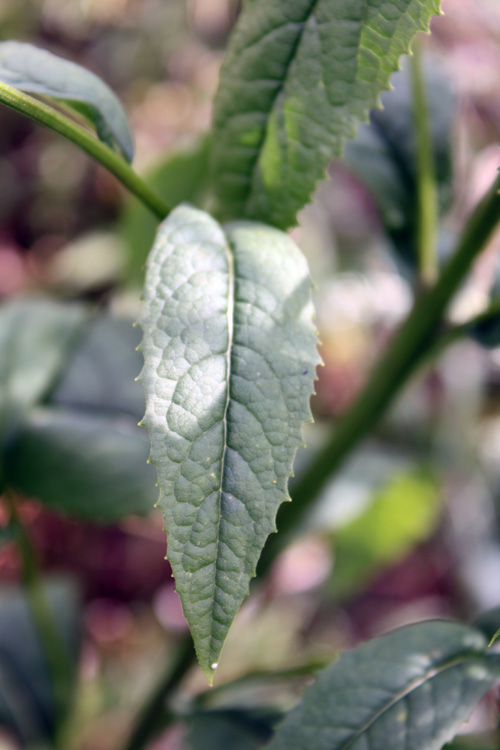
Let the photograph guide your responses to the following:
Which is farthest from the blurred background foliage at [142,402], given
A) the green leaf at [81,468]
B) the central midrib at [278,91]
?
the central midrib at [278,91]

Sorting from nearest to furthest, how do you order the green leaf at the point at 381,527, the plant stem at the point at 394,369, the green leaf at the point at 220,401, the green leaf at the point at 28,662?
the green leaf at the point at 220,401 < the plant stem at the point at 394,369 < the green leaf at the point at 28,662 < the green leaf at the point at 381,527

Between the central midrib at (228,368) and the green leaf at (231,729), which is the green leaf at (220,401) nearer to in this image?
the central midrib at (228,368)

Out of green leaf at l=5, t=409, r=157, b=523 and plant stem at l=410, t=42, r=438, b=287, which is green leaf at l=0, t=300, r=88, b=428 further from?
plant stem at l=410, t=42, r=438, b=287

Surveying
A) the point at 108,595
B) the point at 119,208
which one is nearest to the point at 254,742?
the point at 108,595

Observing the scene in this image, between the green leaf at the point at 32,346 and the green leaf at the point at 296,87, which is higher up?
the green leaf at the point at 296,87

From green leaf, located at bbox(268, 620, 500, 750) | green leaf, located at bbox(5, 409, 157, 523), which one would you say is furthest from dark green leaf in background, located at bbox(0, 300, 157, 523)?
green leaf, located at bbox(268, 620, 500, 750)

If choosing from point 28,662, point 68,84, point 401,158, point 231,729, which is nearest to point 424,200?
point 401,158

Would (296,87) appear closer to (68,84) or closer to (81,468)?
(68,84)
